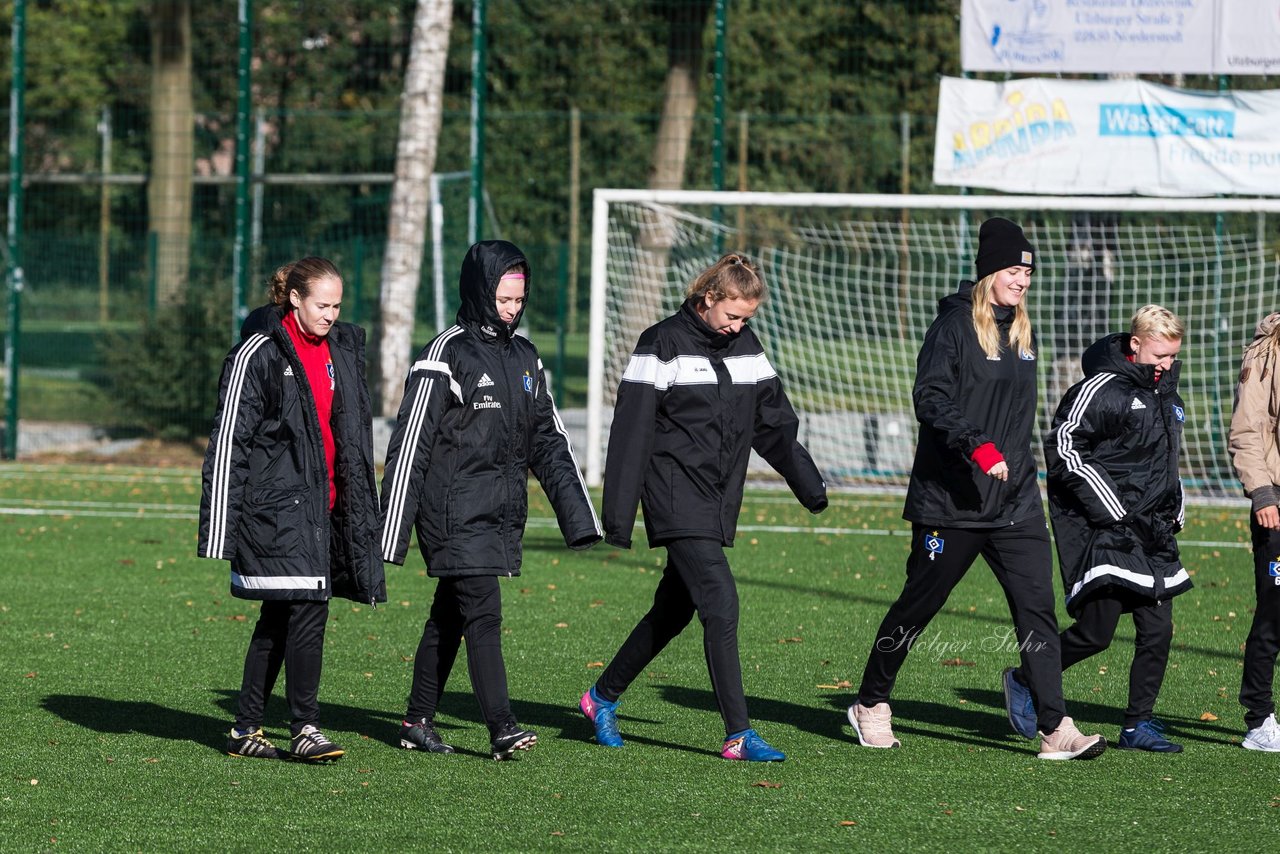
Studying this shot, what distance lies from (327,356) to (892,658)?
2331 mm

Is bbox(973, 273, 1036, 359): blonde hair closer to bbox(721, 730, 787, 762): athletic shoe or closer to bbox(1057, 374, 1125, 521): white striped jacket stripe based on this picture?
bbox(1057, 374, 1125, 521): white striped jacket stripe

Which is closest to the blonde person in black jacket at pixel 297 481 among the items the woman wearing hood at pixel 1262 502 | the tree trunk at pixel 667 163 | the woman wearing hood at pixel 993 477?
the woman wearing hood at pixel 993 477

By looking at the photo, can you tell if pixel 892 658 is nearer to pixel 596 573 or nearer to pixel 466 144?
pixel 596 573

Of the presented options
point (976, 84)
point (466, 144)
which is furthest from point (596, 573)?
point (466, 144)

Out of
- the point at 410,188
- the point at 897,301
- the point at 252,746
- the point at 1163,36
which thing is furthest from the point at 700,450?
the point at 410,188

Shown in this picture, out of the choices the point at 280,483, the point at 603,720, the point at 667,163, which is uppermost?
the point at 667,163

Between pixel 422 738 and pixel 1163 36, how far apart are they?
41.3ft


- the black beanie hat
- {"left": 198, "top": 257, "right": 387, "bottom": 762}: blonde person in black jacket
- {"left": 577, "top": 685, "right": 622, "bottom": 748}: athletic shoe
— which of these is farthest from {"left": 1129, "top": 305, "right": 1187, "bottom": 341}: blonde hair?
{"left": 198, "top": 257, "right": 387, "bottom": 762}: blonde person in black jacket

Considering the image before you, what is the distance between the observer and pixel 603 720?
6781 mm

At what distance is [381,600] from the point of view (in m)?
6.41

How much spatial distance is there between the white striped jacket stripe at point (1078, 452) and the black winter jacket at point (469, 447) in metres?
1.77

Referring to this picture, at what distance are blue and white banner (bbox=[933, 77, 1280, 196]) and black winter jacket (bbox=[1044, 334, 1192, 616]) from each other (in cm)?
1059

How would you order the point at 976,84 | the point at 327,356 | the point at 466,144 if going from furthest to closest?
1. the point at 466,144
2. the point at 976,84
3. the point at 327,356

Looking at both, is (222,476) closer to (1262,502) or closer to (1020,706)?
(1020,706)
